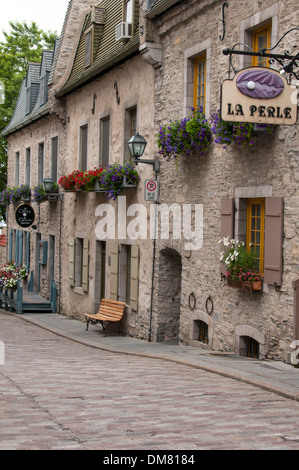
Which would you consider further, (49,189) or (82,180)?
(49,189)

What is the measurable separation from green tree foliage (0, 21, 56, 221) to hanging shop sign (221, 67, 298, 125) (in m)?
26.7

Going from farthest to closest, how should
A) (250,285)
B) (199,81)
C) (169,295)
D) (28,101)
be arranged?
(28,101) < (169,295) < (199,81) < (250,285)

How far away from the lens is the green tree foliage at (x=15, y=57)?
34.6 metres

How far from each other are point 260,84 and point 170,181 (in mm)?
5017

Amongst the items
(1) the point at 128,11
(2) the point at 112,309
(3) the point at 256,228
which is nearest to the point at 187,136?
(3) the point at 256,228

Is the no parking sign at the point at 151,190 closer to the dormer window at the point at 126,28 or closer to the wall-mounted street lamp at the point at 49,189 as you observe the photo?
the dormer window at the point at 126,28

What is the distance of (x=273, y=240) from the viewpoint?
9977mm

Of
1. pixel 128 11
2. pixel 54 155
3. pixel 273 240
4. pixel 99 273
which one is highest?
pixel 128 11

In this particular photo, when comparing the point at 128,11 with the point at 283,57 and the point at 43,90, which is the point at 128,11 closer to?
the point at 283,57

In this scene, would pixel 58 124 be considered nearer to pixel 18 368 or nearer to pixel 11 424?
pixel 18 368

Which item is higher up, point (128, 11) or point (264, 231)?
point (128, 11)

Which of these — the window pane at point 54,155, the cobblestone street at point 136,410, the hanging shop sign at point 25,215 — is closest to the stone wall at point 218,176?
the cobblestone street at point 136,410

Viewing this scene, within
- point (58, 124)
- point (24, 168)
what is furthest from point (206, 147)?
point (24, 168)

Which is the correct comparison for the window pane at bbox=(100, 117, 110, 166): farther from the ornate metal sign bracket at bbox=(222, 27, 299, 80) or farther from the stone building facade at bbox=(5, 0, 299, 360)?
the ornate metal sign bracket at bbox=(222, 27, 299, 80)
